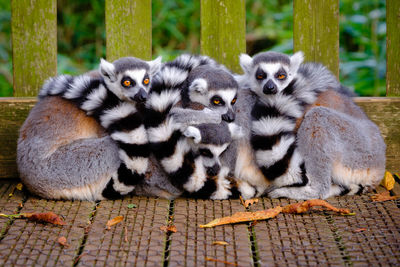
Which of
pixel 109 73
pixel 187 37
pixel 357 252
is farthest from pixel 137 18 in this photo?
pixel 187 37

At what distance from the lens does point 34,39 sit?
4.16 m

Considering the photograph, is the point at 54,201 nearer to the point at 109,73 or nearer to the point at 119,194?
the point at 119,194

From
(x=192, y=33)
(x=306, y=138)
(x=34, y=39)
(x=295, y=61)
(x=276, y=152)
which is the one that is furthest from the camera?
(x=192, y=33)

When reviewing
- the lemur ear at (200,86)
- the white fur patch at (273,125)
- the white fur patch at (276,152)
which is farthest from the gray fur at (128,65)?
the white fur patch at (276,152)

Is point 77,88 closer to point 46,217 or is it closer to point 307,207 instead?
point 46,217

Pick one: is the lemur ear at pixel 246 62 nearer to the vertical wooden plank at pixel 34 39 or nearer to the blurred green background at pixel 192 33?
the vertical wooden plank at pixel 34 39

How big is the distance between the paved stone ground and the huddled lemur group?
15 centimetres

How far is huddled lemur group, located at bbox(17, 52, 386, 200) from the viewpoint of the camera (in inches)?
142

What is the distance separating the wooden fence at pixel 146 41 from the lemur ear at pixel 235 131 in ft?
2.69

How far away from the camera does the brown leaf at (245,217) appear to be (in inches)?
126

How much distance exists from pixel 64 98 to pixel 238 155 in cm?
137

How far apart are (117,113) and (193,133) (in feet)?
1.85

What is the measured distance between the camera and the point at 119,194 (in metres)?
3.71

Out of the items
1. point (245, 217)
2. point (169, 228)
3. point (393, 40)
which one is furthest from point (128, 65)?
point (393, 40)
